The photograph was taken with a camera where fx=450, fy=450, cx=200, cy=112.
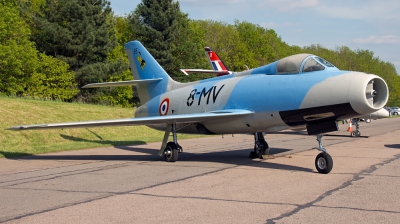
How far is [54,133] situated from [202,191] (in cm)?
1570

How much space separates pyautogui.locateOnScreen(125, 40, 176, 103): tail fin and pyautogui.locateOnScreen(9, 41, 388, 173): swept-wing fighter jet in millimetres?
1059

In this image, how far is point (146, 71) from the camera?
698 inches

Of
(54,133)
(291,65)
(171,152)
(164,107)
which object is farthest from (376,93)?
(54,133)

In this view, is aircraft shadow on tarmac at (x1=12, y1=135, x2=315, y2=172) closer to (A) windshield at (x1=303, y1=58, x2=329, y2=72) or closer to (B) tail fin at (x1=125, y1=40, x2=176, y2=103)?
(B) tail fin at (x1=125, y1=40, x2=176, y2=103)

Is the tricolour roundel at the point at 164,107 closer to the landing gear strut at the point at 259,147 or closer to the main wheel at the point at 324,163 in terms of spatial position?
the landing gear strut at the point at 259,147

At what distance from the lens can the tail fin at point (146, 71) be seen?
56.7 feet

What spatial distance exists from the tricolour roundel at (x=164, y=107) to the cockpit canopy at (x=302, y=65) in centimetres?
493

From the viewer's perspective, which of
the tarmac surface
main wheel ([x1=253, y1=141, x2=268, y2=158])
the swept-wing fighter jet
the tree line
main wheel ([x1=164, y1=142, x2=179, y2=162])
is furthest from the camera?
the tree line

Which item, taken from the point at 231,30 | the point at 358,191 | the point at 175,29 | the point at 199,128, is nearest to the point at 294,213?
the point at 358,191

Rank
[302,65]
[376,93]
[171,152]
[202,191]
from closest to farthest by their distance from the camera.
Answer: [202,191] < [376,93] < [302,65] < [171,152]

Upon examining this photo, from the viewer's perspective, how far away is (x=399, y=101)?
12675 centimetres

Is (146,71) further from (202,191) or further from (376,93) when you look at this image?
(202,191)

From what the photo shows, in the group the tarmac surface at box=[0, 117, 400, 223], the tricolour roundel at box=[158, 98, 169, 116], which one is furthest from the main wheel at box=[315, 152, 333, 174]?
the tricolour roundel at box=[158, 98, 169, 116]

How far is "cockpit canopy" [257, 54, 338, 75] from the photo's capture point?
11328 millimetres
